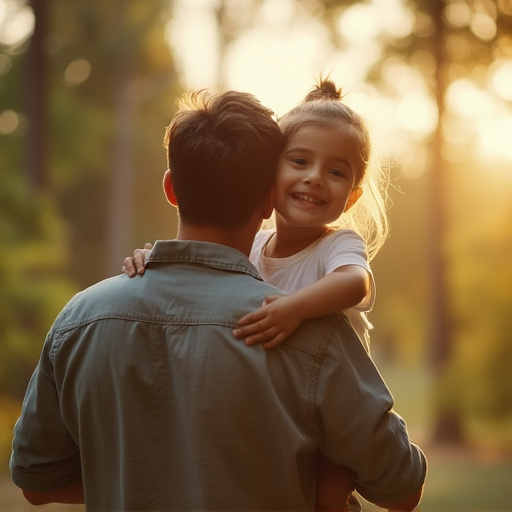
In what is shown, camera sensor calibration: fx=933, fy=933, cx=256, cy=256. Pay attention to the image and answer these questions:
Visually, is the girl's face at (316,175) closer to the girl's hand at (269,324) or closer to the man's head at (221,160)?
the man's head at (221,160)

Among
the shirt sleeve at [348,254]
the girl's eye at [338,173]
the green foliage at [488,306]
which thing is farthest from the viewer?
the green foliage at [488,306]

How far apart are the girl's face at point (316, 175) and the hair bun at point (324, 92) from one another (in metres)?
0.26

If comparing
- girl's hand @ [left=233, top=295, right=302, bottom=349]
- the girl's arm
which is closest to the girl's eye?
the girl's arm

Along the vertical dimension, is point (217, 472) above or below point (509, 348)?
above

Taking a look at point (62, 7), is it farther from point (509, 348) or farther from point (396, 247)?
point (396, 247)

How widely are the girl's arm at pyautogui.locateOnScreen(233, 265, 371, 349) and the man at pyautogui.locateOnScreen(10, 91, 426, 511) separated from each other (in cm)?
3

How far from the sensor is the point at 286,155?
2.70m

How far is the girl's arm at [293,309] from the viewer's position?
6.57 ft

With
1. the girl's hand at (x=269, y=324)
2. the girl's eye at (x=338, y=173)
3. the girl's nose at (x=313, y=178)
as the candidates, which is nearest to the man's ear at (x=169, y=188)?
the girl's hand at (x=269, y=324)

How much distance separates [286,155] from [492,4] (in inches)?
489

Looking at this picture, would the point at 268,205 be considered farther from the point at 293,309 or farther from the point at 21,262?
the point at 21,262

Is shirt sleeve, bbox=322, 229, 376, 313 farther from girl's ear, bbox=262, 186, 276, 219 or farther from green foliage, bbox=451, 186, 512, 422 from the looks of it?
green foliage, bbox=451, 186, 512, 422

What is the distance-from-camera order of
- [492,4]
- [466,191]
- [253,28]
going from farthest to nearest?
[466,191]
[253,28]
[492,4]

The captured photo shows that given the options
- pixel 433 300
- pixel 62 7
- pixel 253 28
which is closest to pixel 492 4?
pixel 433 300
